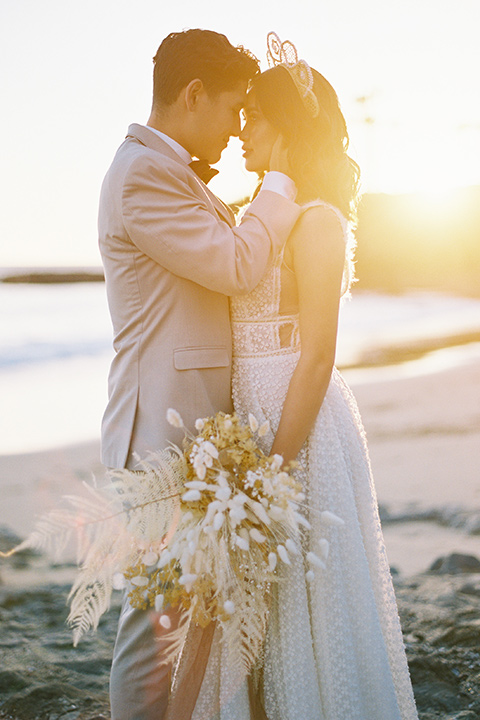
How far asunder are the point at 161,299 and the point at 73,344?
11041mm

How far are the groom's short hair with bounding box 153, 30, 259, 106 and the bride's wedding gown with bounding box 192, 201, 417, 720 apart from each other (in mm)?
642

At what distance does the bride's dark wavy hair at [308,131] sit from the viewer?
2.38 metres

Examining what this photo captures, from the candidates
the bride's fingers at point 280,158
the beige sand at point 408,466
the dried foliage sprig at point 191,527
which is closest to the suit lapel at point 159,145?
the bride's fingers at point 280,158

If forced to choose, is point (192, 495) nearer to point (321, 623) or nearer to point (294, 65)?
point (321, 623)

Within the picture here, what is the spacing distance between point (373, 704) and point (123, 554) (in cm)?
103

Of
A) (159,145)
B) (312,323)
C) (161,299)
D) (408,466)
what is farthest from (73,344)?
(312,323)

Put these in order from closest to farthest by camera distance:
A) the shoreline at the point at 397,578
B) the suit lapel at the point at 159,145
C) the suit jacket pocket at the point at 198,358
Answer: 1. the suit jacket pocket at the point at 198,358
2. the suit lapel at the point at 159,145
3. the shoreline at the point at 397,578

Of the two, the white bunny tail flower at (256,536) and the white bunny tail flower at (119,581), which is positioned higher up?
the white bunny tail flower at (256,536)

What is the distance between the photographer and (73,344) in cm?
1290

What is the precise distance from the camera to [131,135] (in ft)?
7.74

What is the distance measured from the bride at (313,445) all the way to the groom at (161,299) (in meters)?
0.11

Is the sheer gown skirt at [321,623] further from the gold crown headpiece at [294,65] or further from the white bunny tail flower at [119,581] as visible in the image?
the gold crown headpiece at [294,65]

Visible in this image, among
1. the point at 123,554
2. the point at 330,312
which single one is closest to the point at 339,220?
the point at 330,312

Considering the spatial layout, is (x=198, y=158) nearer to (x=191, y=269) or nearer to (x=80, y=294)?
(x=191, y=269)
